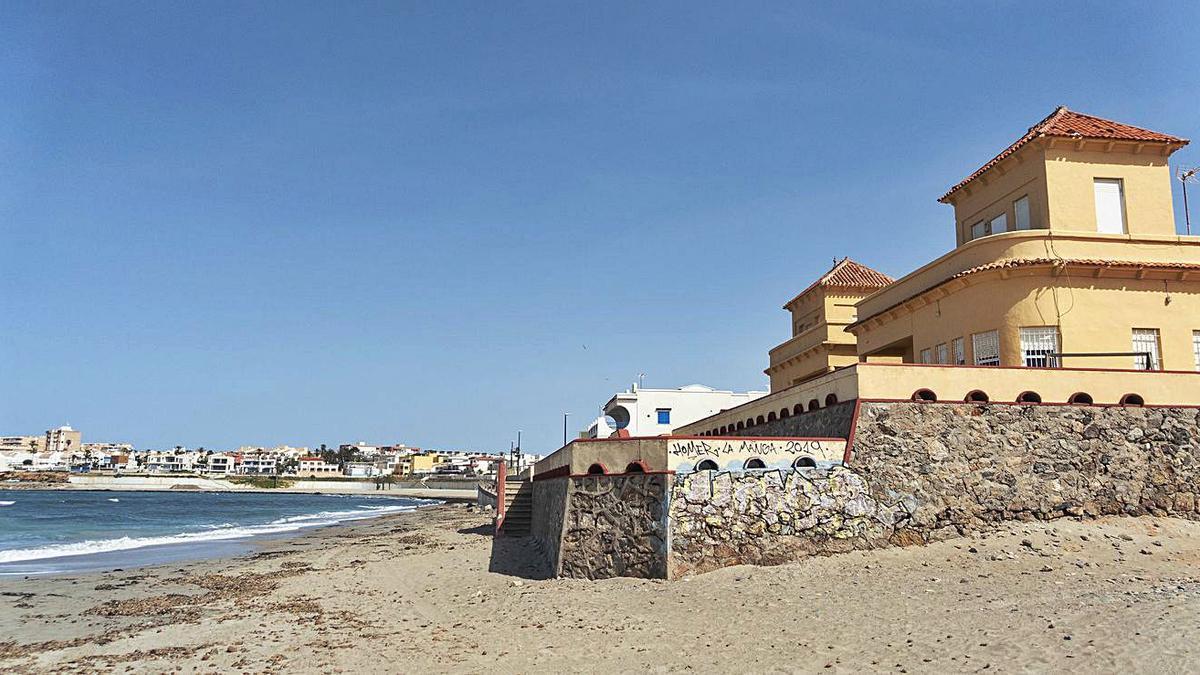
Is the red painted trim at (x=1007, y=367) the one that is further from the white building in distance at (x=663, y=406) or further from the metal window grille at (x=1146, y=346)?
the white building in distance at (x=663, y=406)

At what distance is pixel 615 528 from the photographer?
61.5ft

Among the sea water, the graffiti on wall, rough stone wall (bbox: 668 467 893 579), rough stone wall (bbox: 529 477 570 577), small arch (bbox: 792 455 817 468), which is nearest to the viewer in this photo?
rough stone wall (bbox: 668 467 893 579)

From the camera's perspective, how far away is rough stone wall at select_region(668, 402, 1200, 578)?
18.3 m

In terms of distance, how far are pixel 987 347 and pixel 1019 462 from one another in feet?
12.8

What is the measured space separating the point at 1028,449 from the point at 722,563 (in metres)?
7.93

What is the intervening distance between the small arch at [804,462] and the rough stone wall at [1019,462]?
0.98 m

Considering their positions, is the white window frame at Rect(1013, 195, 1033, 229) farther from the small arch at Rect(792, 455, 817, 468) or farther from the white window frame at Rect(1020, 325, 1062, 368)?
the small arch at Rect(792, 455, 817, 468)

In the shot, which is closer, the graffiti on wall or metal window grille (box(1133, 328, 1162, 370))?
the graffiti on wall

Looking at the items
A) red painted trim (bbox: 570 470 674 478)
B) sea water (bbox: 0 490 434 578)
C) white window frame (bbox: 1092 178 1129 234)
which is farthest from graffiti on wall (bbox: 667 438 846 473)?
sea water (bbox: 0 490 434 578)

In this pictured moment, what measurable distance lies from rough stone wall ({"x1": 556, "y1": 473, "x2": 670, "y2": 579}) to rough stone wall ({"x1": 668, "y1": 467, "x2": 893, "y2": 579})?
1.29 ft

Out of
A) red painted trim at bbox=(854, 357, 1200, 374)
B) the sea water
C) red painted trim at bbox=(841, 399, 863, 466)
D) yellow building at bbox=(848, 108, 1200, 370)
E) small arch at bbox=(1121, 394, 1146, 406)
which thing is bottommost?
the sea water

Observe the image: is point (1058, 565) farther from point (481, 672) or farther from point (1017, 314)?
point (481, 672)

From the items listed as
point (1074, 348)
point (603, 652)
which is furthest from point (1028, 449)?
point (603, 652)

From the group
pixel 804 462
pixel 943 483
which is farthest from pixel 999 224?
pixel 804 462
